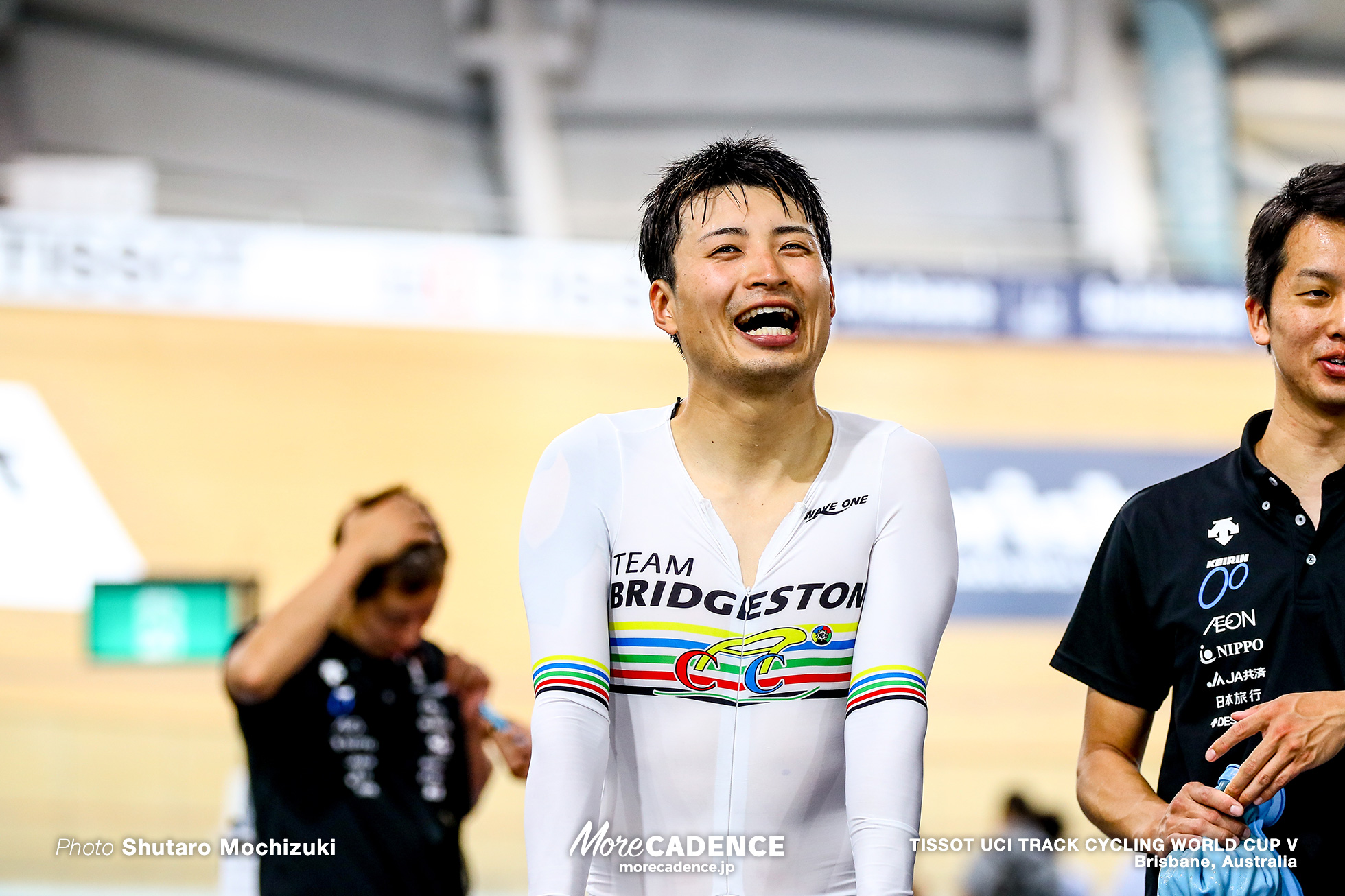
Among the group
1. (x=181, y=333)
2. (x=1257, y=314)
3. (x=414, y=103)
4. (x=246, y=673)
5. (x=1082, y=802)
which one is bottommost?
(x=1082, y=802)

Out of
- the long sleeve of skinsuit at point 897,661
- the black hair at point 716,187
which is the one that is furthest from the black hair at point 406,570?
the long sleeve of skinsuit at point 897,661

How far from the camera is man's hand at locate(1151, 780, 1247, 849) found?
1.99 m

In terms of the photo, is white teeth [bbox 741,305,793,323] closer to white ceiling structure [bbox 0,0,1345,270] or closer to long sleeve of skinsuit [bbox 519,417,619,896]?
long sleeve of skinsuit [bbox 519,417,619,896]

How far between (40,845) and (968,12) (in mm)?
13850

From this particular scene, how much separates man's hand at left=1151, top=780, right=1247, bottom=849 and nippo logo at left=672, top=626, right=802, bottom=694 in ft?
1.98

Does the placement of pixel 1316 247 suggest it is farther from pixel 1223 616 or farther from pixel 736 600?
pixel 736 600

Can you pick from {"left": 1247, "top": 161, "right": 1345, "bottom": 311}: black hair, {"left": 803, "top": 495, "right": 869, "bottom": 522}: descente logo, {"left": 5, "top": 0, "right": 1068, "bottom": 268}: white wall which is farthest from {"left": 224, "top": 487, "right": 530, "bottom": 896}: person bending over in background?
{"left": 5, "top": 0, "right": 1068, "bottom": 268}: white wall

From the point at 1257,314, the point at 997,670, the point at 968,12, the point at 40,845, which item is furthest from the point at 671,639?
the point at 968,12

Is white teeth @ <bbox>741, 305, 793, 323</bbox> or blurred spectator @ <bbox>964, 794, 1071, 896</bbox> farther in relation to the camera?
blurred spectator @ <bbox>964, 794, 1071, 896</bbox>

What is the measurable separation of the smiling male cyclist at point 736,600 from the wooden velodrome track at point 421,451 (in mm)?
8841

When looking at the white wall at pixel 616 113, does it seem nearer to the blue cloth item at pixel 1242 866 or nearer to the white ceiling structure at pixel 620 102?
the white ceiling structure at pixel 620 102

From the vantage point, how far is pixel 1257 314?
235 cm

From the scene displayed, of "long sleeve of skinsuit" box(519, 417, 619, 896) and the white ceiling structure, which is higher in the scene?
the white ceiling structure

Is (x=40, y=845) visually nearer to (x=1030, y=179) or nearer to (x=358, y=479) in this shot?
(x=358, y=479)
